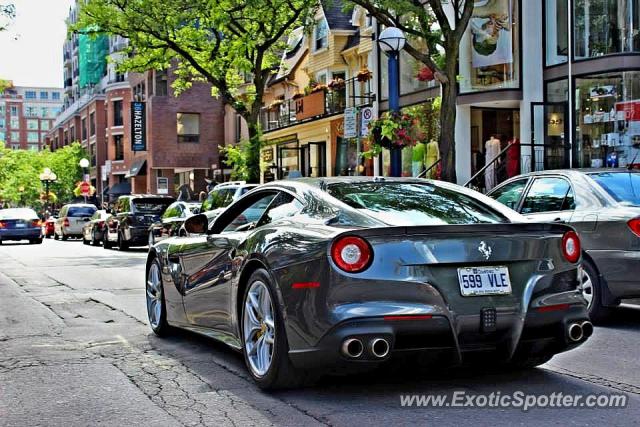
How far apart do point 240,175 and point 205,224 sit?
982 inches

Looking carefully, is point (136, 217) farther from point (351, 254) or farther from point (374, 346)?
point (374, 346)

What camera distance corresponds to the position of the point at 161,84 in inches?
2170

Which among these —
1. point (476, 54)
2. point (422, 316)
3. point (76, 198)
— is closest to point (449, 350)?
point (422, 316)

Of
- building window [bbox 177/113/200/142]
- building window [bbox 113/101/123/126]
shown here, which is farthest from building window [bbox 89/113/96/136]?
building window [bbox 177/113/200/142]

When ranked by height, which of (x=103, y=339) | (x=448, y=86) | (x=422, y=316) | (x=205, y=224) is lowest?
(x=103, y=339)

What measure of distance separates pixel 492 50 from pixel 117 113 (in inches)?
1997

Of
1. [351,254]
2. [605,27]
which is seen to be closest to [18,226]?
[605,27]

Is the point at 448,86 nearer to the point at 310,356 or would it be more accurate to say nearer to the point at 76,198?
the point at 310,356

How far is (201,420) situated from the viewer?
4.91 metres

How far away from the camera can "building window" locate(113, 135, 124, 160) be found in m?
69.9

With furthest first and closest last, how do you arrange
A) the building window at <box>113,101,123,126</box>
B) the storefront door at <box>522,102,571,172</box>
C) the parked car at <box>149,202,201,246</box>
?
the building window at <box>113,101,123,126</box> → the storefront door at <box>522,102,571,172</box> → the parked car at <box>149,202,201,246</box>

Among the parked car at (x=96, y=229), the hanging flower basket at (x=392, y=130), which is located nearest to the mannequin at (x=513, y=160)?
the hanging flower basket at (x=392, y=130)

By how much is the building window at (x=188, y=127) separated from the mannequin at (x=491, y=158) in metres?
33.5

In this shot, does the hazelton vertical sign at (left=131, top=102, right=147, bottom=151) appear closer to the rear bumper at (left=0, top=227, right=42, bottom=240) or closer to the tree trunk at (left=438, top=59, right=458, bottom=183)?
the rear bumper at (left=0, top=227, right=42, bottom=240)
